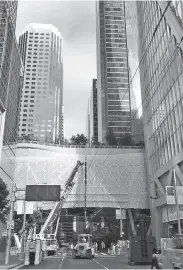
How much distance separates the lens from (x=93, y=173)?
7231 cm

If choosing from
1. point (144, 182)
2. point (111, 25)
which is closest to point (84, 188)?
point (144, 182)

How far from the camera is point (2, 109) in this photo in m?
43.4

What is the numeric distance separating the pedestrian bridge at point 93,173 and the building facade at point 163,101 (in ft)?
36.4

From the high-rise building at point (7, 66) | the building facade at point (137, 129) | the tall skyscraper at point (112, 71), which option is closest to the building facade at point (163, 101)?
the high-rise building at point (7, 66)

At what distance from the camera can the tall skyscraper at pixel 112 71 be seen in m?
136

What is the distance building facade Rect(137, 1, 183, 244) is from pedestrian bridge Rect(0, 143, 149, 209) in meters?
Result: 11.1

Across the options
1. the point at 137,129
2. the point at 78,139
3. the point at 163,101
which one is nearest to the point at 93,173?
the point at 78,139

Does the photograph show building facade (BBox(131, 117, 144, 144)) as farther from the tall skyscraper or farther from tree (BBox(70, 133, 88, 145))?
tree (BBox(70, 133, 88, 145))

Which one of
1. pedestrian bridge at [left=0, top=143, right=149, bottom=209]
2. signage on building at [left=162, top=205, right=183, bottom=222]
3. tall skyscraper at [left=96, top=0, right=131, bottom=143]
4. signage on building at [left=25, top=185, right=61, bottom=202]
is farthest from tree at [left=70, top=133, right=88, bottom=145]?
signage on building at [left=25, top=185, right=61, bottom=202]

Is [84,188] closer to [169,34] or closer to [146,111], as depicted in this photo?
[146,111]

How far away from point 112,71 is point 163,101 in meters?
98.2

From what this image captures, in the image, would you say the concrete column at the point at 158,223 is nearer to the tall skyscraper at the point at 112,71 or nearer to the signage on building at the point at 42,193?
the signage on building at the point at 42,193

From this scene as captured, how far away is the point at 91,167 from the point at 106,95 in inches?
2845

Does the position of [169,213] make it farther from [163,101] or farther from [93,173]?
[93,173]
